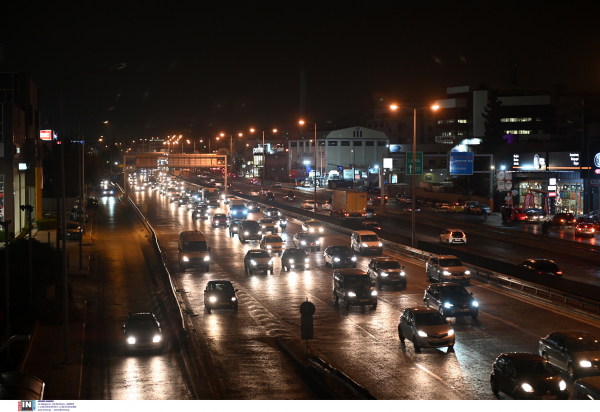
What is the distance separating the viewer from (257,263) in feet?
117

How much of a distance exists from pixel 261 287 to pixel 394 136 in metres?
146

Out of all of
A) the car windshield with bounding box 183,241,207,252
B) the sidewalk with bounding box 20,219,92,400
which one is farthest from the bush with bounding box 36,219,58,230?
the sidewalk with bounding box 20,219,92,400

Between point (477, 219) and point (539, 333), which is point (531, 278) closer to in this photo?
point (539, 333)

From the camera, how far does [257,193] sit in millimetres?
103250

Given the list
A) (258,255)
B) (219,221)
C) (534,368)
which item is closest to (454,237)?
(258,255)

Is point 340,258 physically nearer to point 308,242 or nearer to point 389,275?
point 389,275

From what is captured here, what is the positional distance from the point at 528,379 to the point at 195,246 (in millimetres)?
25701

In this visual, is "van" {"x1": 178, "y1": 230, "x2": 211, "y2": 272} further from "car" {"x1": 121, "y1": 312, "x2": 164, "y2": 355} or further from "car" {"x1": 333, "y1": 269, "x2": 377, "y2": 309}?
"car" {"x1": 121, "y1": 312, "x2": 164, "y2": 355}

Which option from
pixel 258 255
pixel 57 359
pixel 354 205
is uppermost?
pixel 354 205

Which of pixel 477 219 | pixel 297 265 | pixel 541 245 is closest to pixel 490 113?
pixel 477 219

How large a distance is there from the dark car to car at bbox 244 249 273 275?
13.6 metres

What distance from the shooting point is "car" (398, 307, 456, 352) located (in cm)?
1966

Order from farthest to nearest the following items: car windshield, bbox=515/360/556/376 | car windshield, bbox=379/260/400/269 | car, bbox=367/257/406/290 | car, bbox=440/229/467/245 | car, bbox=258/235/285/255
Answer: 1. car, bbox=440/229/467/245
2. car, bbox=258/235/285/255
3. car windshield, bbox=379/260/400/269
4. car, bbox=367/257/406/290
5. car windshield, bbox=515/360/556/376

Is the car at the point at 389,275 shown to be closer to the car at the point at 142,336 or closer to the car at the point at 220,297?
the car at the point at 220,297
